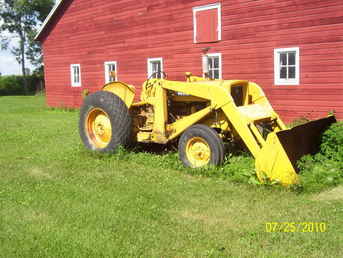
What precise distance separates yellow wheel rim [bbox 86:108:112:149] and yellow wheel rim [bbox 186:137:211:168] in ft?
6.04

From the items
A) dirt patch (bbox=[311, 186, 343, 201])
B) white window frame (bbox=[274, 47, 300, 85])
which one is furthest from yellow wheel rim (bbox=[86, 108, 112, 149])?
white window frame (bbox=[274, 47, 300, 85])

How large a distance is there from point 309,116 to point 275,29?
8.30 feet

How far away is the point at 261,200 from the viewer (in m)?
5.27

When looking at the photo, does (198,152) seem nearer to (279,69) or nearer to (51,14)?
(279,69)

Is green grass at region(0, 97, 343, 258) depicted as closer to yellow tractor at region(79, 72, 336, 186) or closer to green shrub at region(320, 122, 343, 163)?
yellow tractor at region(79, 72, 336, 186)

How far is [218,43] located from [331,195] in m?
8.30

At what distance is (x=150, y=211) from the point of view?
4.97 metres

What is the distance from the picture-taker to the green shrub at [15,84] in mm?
40719

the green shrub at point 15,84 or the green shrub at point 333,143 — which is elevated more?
the green shrub at point 15,84

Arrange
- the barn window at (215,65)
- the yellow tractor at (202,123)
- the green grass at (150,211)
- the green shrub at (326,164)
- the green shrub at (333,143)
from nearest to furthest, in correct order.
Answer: the green grass at (150,211) → the green shrub at (326,164) → the yellow tractor at (202,123) → the green shrub at (333,143) → the barn window at (215,65)

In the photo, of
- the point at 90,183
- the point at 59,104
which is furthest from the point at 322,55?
the point at 59,104
